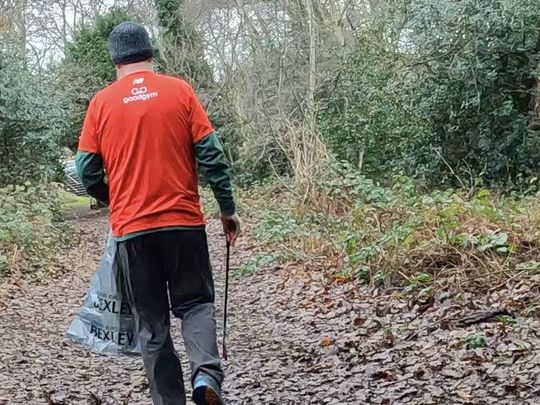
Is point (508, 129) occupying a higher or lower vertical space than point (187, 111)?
lower

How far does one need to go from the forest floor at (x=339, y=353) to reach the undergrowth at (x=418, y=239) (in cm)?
24

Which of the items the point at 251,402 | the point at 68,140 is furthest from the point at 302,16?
the point at 251,402

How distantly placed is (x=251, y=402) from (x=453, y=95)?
9.62 m

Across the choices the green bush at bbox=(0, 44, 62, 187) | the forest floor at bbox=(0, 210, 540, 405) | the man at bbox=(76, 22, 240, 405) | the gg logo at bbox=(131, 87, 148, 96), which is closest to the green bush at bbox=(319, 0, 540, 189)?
the forest floor at bbox=(0, 210, 540, 405)

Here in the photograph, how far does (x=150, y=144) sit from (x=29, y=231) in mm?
8459

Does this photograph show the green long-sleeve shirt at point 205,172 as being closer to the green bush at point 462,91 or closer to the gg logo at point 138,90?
the gg logo at point 138,90

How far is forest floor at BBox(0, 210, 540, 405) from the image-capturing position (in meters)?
4.66

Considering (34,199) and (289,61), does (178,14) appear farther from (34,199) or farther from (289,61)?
(34,199)

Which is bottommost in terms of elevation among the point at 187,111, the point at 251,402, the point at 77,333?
the point at 251,402

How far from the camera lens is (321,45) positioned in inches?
740

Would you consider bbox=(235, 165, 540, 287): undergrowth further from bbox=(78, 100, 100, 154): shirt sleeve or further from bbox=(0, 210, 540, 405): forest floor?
bbox=(78, 100, 100, 154): shirt sleeve

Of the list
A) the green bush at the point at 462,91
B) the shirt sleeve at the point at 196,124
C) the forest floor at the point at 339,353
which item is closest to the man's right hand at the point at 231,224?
the shirt sleeve at the point at 196,124

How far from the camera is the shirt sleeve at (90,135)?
3.96 meters

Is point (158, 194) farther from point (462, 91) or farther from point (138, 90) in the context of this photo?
point (462, 91)
